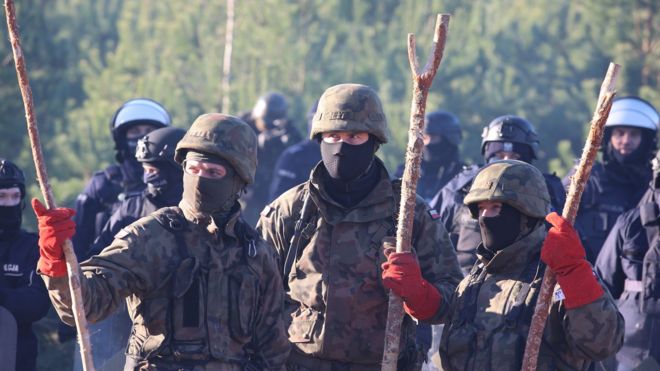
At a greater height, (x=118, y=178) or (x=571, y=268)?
(x=571, y=268)

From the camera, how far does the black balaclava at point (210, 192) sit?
18.7 feet

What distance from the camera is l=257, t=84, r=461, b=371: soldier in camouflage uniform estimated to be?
6.12 meters

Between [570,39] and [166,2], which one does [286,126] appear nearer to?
[166,2]

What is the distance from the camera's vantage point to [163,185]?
8.74 meters

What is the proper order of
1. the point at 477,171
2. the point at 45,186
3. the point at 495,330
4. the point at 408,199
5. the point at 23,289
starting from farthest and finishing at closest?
the point at 477,171, the point at 23,289, the point at 408,199, the point at 495,330, the point at 45,186

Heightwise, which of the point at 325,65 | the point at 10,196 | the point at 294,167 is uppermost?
the point at 325,65

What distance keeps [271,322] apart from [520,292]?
46.6 inches

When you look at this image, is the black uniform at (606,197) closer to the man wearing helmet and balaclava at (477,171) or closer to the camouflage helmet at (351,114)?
the man wearing helmet and balaclava at (477,171)

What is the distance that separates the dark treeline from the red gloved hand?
12.5m

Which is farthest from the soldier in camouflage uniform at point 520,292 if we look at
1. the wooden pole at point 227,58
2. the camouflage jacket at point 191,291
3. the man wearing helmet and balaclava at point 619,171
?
→ the wooden pole at point 227,58

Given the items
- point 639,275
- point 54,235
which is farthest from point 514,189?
point 639,275

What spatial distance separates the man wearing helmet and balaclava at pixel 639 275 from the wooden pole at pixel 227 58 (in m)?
12.8

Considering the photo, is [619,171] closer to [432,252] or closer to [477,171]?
A: [477,171]

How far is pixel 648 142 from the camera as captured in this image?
10.6 meters
